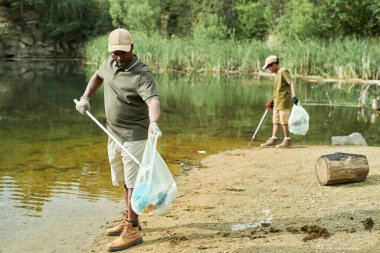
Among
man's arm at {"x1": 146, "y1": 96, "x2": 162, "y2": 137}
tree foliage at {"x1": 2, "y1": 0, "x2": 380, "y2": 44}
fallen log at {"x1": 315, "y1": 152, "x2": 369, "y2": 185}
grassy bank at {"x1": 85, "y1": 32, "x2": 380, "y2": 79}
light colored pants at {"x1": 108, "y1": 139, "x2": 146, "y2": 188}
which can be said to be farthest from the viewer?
tree foliage at {"x1": 2, "y1": 0, "x2": 380, "y2": 44}

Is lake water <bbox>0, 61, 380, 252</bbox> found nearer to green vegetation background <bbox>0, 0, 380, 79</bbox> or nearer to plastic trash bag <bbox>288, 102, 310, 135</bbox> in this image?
plastic trash bag <bbox>288, 102, 310, 135</bbox>

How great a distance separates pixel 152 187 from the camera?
3.98m

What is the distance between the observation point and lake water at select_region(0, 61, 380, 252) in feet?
17.5

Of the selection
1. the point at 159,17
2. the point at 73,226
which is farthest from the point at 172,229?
the point at 159,17

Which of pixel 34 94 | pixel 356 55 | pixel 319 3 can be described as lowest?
pixel 34 94

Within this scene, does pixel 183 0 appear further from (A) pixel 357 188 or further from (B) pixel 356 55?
(A) pixel 357 188

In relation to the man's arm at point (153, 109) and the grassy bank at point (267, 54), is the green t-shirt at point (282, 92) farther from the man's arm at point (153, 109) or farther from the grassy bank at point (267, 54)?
the grassy bank at point (267, 54)

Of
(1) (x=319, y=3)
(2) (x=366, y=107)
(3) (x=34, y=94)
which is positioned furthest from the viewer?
(1) (x=319, y=3)

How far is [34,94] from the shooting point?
19.3 meters

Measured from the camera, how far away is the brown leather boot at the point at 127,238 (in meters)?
4.42

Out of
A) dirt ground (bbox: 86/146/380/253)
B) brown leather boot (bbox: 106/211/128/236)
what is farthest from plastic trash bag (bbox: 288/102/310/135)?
brown leather boot (bbox: 106/211/128/236)

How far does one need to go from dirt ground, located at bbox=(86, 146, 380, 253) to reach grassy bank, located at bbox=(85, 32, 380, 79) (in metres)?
16.9

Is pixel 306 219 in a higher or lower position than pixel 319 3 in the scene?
lower

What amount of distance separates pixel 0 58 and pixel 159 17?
53.2ft
